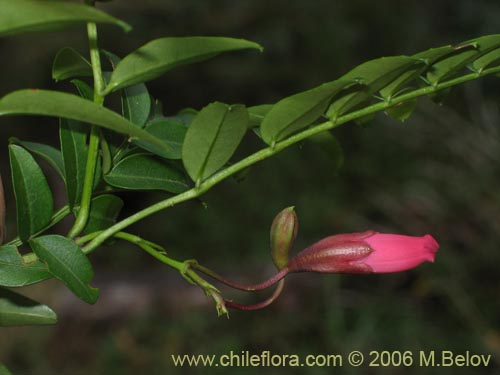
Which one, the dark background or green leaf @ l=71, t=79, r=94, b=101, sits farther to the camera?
the dark background

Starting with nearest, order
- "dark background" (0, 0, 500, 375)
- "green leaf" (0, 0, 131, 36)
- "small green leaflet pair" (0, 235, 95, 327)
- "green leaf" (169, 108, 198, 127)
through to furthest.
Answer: "green leaf" (0, 0, 131, 36) → "small green leaflet pair" (0, 235, 95, 327) → "green leaf" (169, 108, 198, 127) → "dark background" (0, 0, 500, 375)

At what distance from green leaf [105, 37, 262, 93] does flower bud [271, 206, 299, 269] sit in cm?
13

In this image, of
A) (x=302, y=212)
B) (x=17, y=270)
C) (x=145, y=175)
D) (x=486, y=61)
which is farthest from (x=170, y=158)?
(x=302, y=212)

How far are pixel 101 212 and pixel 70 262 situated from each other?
53 mm

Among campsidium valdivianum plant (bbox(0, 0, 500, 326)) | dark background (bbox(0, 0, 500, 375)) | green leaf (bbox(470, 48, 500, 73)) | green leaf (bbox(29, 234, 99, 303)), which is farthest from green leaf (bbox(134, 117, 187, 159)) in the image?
dark background (bbox(0, 0, 500, 375))

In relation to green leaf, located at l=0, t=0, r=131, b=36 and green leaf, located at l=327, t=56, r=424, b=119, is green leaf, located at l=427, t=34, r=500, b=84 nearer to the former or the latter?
green leaf, located at l=327, t=56, r=424, b=119

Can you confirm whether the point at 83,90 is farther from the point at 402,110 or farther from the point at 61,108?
the point at 402,110

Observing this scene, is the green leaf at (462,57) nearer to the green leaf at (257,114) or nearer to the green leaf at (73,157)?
the green leaf at (257,114)

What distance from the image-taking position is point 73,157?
466mm

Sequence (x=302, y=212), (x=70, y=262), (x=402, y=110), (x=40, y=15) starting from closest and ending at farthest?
(x=40, y=15) → (x=70, y=262) → (x=402, y=110) → (x=302, y=212)

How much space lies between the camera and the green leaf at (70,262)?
0.43 metres

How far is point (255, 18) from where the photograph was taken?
312cm

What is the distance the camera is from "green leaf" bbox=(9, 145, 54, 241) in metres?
0.45

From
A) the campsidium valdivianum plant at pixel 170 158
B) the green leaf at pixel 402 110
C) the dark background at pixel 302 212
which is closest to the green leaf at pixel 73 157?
the campsidium valdivianum plant at pixel 170 158
